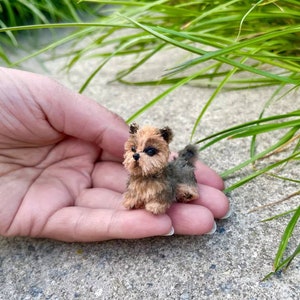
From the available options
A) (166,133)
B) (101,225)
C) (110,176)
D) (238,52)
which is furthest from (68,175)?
(238,52)

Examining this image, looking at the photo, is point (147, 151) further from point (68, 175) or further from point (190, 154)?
point (68, 175)

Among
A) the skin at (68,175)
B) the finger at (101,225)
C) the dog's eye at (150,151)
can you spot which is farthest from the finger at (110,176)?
the dog's eye at (150,151)

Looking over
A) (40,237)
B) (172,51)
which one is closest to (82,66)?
(172,51)

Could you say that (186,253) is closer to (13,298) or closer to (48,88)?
(13,298)

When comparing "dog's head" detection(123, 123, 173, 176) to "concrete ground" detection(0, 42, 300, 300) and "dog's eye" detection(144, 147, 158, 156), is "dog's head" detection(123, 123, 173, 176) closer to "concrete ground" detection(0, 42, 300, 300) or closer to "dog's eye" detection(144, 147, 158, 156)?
"dog's eye" detection(144, 147, 158, 156)

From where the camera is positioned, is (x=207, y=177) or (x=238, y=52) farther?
(x=238, y=52)

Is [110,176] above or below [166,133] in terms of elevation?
below

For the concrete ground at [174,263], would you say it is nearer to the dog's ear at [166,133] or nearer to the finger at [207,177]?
the finger at [207,177]
